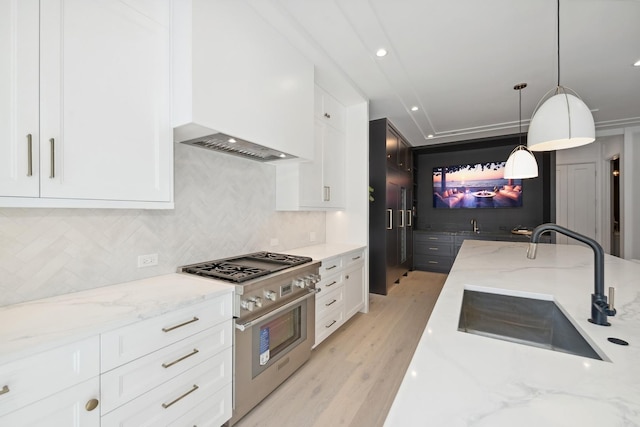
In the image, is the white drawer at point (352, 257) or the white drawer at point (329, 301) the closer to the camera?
the white drawer at point (329, 301)

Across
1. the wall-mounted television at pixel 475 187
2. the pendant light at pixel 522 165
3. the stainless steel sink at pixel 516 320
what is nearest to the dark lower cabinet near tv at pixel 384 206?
the pendant light at pixel 522 165

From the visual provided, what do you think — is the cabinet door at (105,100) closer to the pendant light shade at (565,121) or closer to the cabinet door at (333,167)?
the cabinet door at (333,167)

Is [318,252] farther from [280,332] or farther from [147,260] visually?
[147,260]

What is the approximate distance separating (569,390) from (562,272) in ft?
→ 5.02

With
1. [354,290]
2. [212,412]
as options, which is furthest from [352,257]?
[212,412]

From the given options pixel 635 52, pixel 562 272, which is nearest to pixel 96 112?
pixel 562 272

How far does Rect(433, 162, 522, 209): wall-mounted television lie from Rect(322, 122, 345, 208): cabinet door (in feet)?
11.8

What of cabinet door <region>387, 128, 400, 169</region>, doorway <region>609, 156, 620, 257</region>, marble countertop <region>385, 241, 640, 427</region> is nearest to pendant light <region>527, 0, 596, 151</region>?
marble countertop <region>385, 241, 640, 427</region>

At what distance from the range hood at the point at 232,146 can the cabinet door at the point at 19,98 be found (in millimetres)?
626

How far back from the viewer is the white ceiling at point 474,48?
195 cm

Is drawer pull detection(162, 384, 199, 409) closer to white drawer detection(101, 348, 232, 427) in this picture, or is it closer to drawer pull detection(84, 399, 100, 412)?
white drawer detection(101, 348, 232, 427)

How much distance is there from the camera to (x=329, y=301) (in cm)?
260

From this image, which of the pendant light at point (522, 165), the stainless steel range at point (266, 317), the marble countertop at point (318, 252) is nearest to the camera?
the stainless steel range at point (266, 317)

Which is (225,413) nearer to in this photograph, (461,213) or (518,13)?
(518,13)
